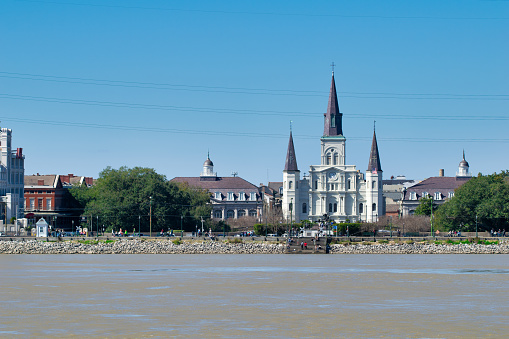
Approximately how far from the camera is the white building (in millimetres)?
117250

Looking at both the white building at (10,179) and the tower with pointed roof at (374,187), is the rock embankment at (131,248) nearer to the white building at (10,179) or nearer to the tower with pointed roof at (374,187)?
the white building at (10,179)

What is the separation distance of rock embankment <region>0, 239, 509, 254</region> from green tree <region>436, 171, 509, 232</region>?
17.6m

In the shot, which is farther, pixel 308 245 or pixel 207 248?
pixel 207 248

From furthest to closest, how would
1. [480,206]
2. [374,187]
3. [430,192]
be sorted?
[430,192] < [374,187] < [480,206]

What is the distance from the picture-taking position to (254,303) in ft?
112

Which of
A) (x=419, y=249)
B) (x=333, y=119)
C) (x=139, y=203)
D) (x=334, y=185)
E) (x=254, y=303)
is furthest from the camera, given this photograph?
(x=333, y=119)

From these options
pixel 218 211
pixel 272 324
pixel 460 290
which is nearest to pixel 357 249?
pixel 460 290

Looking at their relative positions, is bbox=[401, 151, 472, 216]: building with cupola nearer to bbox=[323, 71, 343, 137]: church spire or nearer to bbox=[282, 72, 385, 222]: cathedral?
bbox=[282, 72, 385, 222]: cathedral

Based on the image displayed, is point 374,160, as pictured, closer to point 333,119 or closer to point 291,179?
point 333,119

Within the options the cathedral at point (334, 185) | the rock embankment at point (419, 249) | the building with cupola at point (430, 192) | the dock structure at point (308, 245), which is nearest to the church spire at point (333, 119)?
A: the cathedral at point (334, 185)

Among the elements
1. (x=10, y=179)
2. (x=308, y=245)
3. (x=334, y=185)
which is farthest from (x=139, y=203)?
(x=334, y=185)

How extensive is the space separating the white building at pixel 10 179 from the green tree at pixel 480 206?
182 feet

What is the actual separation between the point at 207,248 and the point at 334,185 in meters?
89.1

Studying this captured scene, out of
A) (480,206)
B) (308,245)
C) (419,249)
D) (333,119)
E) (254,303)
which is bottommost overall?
(254,303)
